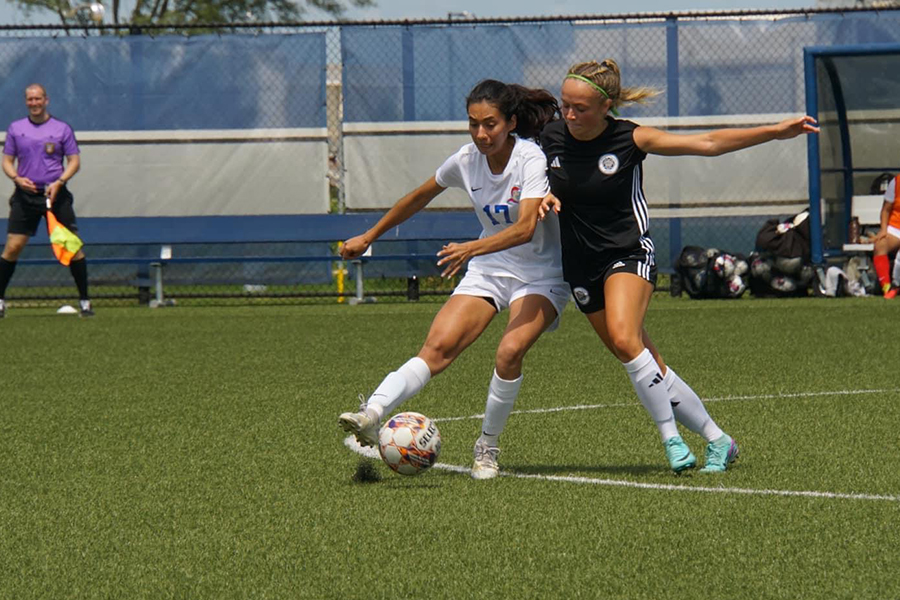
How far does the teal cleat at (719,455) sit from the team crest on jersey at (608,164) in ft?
3.83

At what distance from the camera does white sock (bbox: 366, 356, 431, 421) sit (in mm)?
5809

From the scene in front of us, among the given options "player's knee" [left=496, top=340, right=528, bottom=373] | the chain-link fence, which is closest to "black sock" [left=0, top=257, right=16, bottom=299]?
the chain-link fence

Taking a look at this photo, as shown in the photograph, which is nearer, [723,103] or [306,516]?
[306,516]

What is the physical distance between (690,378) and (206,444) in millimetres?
3666

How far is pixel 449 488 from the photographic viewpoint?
566cm

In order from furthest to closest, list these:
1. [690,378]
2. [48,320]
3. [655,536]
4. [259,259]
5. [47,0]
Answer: [47,0]
[259,259]
[48,320]
[690,378]
[655,536]

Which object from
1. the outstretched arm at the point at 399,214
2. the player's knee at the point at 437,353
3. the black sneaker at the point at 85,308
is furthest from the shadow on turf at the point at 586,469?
the black sneaker at the point at 85,308

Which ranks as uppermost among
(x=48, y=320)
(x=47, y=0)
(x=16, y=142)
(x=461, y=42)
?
(x=47, y=0)

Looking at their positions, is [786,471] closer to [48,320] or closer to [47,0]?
[48,320]

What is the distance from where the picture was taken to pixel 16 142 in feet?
51.7

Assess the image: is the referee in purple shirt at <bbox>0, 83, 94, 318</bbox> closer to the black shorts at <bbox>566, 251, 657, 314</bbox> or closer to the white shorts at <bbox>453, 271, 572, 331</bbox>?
Result: the white shorts at <bbox>453, 271, 572, 331</bbox>

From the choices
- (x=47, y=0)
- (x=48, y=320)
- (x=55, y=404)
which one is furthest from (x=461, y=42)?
(x=47, y=0)

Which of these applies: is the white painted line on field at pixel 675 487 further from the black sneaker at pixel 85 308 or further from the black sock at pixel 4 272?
the black sock at pixel 4 272

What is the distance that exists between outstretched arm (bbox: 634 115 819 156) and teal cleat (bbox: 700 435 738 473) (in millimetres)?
1162
